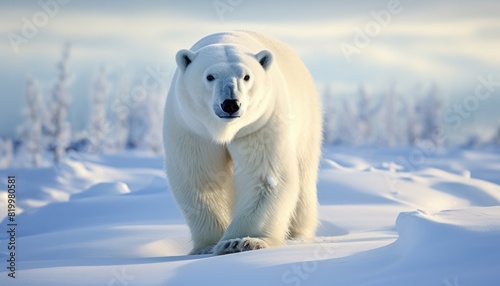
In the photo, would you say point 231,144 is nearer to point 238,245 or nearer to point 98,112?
point 238,245

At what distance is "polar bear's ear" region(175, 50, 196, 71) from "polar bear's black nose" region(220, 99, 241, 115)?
2.13 ft

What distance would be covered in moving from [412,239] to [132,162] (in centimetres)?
2643

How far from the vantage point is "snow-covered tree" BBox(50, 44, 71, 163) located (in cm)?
3067

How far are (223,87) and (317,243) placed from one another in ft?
4.05

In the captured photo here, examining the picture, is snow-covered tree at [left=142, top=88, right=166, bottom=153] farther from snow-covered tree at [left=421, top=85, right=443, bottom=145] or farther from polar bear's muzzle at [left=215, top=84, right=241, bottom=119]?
polar bear's muzzle at [left=215, top=84, right=241, bottom=119]

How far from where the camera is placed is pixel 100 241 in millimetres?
5203

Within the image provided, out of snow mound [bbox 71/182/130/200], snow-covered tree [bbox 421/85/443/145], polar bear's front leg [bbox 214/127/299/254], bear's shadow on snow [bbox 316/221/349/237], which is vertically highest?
snow-covered tree [bbox 421/85/443/145]

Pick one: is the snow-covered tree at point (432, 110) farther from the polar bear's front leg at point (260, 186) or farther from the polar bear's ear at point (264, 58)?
the polar bear's ear at point (264, 58)

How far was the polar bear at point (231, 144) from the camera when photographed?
4289mm

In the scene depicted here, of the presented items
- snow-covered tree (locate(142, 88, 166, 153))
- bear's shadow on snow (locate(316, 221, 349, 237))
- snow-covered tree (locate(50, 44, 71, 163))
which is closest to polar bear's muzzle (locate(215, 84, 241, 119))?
bear's shadow on snow (locate(316, 221, 349, 237))

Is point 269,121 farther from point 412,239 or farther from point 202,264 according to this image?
point 412,239

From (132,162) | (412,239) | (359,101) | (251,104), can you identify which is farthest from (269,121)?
(359,101)

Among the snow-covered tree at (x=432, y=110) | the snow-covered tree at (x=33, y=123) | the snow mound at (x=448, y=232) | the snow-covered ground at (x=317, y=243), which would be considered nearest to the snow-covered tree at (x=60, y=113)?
the snow-covered tree at (x=33, y=123)

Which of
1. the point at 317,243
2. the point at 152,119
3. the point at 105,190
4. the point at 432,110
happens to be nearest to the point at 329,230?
the point at 317,243
